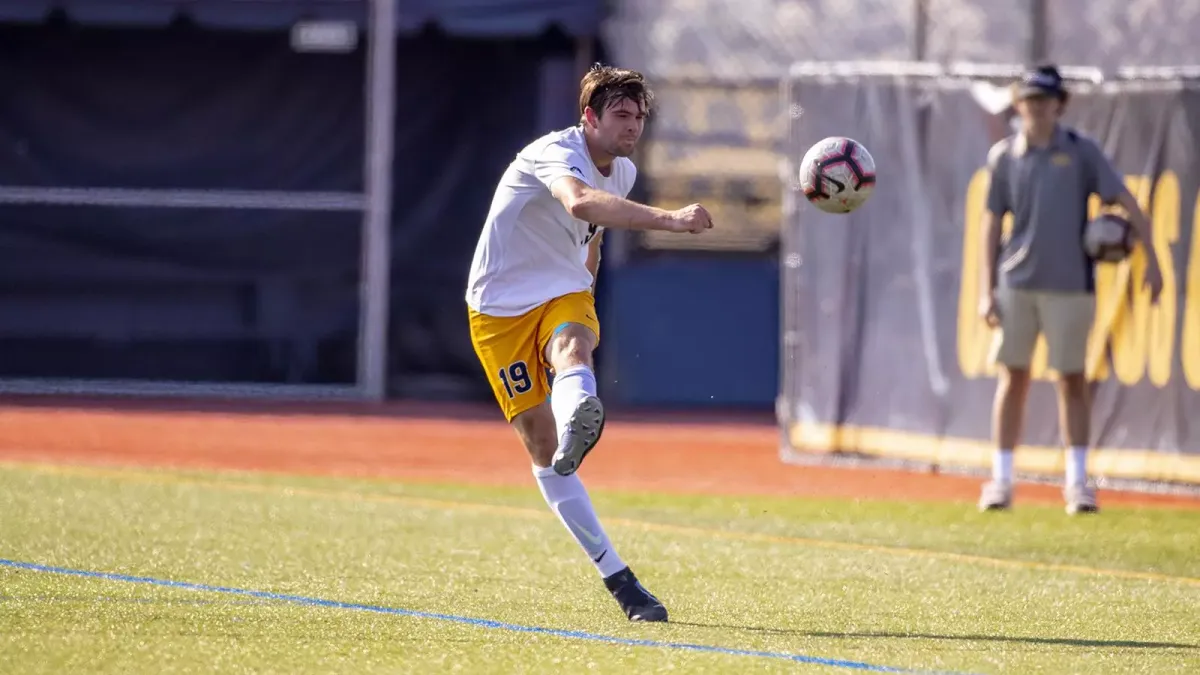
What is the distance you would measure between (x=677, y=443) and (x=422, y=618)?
8.74 meters

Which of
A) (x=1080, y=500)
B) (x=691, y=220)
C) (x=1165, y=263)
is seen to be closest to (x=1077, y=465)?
(x=1080, y=500)

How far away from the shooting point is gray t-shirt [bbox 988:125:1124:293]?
11.1 metres

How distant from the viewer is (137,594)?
747 cm

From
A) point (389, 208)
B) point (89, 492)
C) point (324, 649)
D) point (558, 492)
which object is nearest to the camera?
point (324, 649)

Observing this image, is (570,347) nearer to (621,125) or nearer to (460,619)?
(621,125)

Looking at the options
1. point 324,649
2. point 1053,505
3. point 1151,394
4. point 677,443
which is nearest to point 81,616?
point 324,649

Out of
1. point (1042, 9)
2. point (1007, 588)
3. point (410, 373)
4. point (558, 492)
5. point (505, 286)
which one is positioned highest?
point (1042, 9)

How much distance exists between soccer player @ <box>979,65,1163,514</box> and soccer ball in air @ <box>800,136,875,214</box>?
12.3 feet

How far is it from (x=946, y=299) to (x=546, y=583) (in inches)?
230

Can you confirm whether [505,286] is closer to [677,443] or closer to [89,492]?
[89,492]

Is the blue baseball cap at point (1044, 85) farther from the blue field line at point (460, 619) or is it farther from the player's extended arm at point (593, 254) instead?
the blue field line at point (460, 619)

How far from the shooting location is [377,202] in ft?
59.0

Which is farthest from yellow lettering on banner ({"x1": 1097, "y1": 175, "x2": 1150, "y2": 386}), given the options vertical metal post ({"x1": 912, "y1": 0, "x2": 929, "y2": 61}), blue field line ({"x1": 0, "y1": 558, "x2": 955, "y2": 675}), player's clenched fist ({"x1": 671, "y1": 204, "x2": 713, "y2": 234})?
blue field line ({"x1": 0, "y1": 558, "x2": 955, "y2": 675})

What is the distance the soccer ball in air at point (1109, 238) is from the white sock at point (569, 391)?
16.4ft
